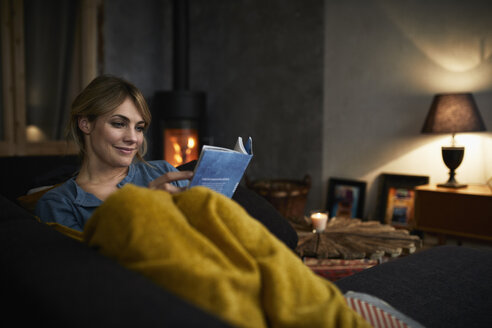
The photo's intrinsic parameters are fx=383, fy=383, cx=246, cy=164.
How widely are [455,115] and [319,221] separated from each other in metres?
1.30

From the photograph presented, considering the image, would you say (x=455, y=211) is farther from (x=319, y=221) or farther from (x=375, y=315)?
(x=375, y=315)

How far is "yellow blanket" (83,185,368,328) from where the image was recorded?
0.47 meters

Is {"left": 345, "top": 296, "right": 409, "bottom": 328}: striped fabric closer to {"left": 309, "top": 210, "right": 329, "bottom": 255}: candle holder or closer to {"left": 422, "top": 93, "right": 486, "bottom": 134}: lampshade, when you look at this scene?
{"left": 309, "top": 210, "right": 329, "bottom": 255}: candle holder

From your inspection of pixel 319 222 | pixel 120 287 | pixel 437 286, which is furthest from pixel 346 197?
pixel 120 287

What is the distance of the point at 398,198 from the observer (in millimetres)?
3033

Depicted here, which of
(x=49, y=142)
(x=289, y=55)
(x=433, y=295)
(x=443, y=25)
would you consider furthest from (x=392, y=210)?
(x=49, y=142)

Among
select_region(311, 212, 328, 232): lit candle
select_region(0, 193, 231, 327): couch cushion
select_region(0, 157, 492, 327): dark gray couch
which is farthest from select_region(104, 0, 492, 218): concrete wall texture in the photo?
select_region(0, 193, 231, 327): couch cushion

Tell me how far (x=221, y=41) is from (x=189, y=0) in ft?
2.43

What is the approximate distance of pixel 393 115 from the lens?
308cm

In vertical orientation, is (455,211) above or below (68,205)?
below

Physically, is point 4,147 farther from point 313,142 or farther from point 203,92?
point 313,142

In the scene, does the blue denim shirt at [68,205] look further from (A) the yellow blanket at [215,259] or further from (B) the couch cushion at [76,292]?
(A) the yellow blanket at [215,259]

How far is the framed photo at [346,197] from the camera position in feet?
10.6

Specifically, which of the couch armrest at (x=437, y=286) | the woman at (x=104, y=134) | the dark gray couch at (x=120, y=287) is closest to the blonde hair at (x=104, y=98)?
the woman at (x=104, y=134)
